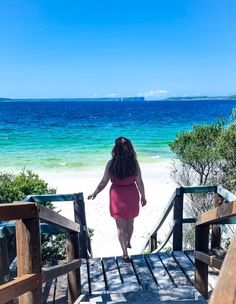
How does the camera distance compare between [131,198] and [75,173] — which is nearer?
[131,198]

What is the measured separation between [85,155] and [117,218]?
25.8 metres

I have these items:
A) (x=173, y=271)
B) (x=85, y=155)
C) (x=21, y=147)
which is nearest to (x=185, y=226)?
(x=173, y=271)

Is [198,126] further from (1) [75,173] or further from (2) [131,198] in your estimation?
(1) [75,173]

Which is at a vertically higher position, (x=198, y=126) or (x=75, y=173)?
(x=198, y=126)

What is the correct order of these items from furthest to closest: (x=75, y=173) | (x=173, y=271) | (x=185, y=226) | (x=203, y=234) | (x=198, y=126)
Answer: (x=75, y=173)
(x=198, y=126)
(x=185, y=226)
(x=173, y=271)
(x=203, y=234)

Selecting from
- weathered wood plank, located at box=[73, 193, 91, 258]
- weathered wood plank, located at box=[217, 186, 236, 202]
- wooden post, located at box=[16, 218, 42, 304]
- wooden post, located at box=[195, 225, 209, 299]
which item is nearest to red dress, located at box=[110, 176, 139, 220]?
weathered wood plank, located at box=[73, 193, 91, 258]

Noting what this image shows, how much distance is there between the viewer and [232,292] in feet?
3.33

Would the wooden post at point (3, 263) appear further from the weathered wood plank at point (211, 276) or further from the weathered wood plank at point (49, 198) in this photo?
the weathered wood plank at point (211, 276)

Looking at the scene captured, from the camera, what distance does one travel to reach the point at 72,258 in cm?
336

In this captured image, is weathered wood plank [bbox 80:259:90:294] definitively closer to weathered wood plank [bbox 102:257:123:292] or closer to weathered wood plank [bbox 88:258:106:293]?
weathered wood plank [bbox 88:258:106:293]

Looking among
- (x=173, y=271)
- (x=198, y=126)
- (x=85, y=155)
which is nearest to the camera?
(x=173, y=271)

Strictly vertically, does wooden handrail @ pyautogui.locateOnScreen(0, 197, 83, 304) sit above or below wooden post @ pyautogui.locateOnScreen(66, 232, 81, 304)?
above

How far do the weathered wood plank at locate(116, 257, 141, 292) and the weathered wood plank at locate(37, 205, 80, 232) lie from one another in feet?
4.55

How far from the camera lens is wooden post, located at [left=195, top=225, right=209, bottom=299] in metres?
3.02
